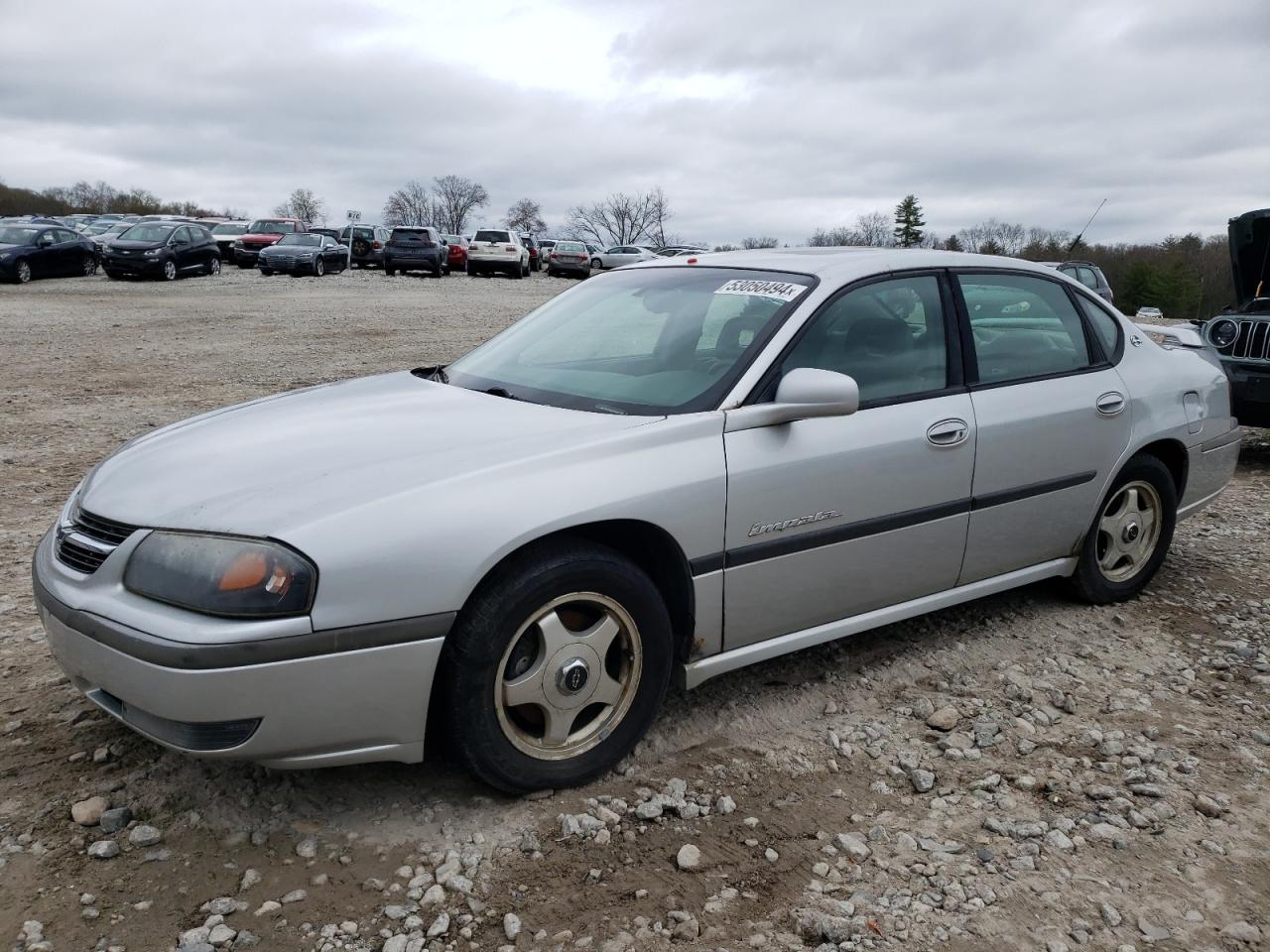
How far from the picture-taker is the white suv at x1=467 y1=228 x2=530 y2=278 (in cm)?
3344

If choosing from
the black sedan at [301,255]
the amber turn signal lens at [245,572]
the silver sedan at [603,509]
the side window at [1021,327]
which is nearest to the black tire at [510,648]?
the silver sedan at [603,509]

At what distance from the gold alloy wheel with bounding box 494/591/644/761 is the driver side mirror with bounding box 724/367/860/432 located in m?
0.70

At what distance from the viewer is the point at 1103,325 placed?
438cm

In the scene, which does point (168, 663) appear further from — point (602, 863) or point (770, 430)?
point (770, 430)

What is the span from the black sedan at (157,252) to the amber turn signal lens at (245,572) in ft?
84.2

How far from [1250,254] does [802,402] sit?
22.6 ft

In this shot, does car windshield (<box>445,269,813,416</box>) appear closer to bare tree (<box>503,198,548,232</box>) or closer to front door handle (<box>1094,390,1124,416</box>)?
front door handle (<box>1094,390,1124,416</box>)

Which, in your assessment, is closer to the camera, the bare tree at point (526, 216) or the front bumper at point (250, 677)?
the front bumper at point (250, 677)

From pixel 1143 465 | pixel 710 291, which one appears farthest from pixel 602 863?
pixel 1143 465

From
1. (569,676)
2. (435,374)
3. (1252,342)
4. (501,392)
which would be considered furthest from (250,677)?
(1252,342)

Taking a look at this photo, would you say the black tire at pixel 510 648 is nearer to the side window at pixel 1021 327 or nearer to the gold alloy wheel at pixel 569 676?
the gold alloy wheel at pixel 569 676

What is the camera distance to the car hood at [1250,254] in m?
7.89

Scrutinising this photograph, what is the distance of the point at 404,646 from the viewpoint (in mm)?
2498

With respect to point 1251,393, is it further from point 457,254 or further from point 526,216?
point 526,216
